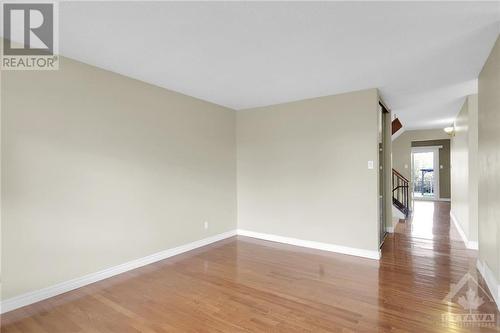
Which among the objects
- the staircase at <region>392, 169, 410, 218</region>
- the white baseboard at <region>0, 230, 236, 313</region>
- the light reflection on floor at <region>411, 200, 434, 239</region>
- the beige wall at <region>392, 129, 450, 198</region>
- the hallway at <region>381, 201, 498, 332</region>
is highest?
the beige wall at <region>392, 129, 450, 198</region>

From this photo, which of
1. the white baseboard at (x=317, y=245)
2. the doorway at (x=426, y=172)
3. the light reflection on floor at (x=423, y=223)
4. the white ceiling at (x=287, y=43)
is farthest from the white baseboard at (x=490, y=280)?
the doorway at (x=426, y=172)

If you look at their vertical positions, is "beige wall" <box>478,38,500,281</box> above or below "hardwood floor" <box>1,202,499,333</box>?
above

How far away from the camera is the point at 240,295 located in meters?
2.62

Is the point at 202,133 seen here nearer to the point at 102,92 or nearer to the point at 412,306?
the point at 102,92

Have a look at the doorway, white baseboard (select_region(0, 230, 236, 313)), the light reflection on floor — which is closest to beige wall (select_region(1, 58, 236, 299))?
white baseboard (select_region(0, 230, 236, 313))

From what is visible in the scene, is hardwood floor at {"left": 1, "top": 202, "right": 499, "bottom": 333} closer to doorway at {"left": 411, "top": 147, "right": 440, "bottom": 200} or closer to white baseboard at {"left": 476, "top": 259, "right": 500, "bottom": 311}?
white baseboard at {"left": 476, "top": 259, "right": 500, "bottom": 311}

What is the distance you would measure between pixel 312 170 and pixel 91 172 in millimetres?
3255

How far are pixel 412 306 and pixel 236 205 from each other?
3371mm

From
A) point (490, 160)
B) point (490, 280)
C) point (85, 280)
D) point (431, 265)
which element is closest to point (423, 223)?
point (431, 265)

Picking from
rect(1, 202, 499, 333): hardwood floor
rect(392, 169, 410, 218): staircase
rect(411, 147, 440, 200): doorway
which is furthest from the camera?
rect(411, 147, 440, 200): doorway

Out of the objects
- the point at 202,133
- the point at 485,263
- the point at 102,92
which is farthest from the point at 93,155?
the point at 485,263

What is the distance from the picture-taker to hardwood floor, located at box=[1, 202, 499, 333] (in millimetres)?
2125

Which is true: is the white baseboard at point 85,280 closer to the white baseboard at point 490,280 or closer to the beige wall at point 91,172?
the beige wall at point 91,172

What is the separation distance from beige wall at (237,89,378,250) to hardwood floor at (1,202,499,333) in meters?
0.58
